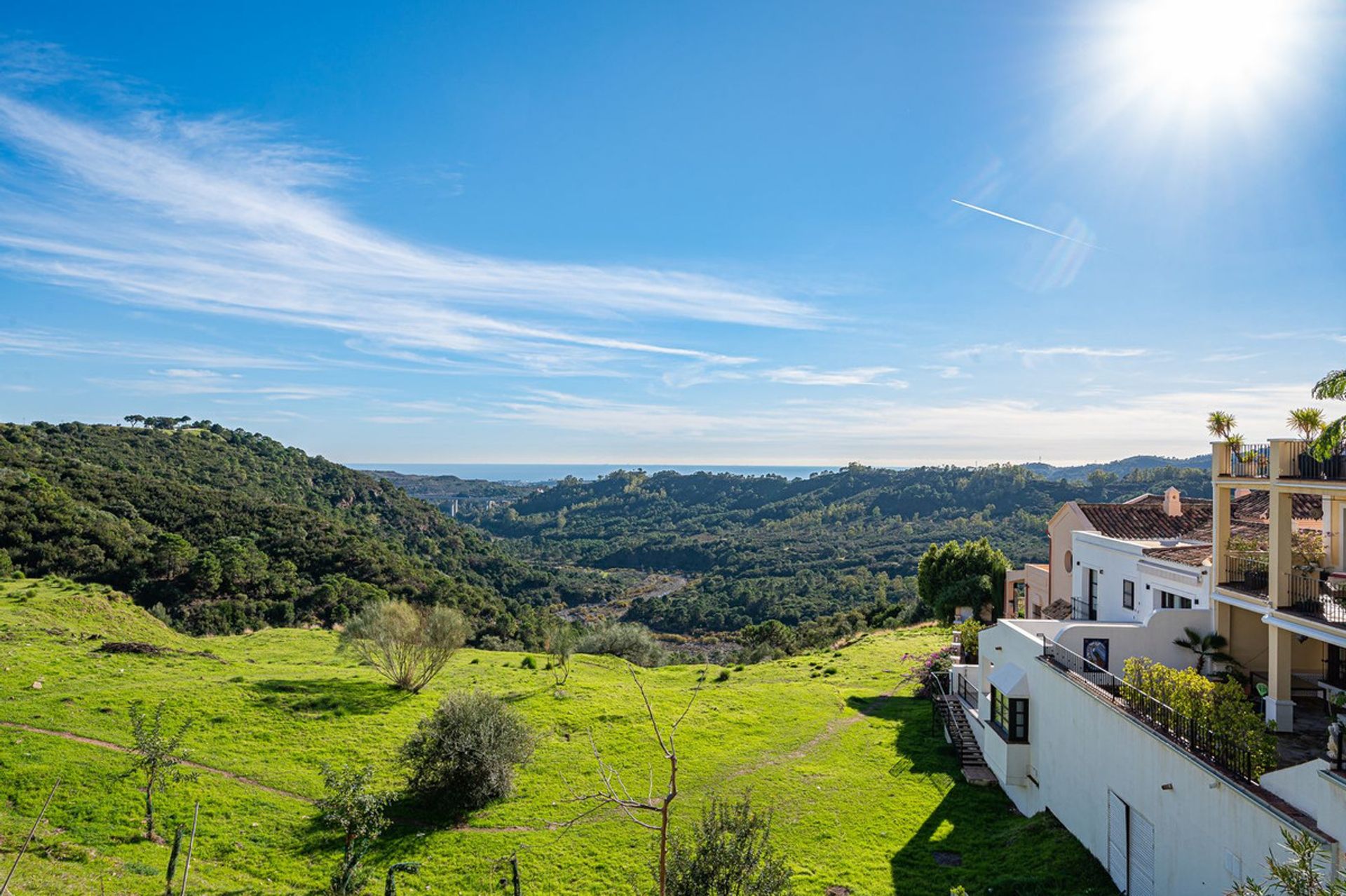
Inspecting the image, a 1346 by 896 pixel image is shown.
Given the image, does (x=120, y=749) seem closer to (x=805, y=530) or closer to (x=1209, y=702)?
(x=1209, y=702)

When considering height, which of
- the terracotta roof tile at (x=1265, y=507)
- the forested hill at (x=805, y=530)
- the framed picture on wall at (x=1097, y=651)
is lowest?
the forested hill at (x=805, y=530)

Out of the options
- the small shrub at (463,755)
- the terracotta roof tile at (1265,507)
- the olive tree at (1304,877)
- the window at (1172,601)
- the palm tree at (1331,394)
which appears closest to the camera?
the olive tree at (1304,877)

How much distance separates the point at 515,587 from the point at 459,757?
240 ft

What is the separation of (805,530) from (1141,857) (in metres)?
136

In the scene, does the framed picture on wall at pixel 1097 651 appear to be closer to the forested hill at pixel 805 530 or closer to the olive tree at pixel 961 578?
the olive tree at pixel 961 578

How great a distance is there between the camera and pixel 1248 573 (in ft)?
53.0

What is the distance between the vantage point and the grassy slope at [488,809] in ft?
50.2

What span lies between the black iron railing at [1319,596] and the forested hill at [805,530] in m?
68.2

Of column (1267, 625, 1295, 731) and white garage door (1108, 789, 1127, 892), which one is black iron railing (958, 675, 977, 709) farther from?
column (1267, 625, 1295, 731)

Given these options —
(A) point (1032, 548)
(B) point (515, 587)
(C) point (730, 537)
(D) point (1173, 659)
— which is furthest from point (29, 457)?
(C) point (730, 537)

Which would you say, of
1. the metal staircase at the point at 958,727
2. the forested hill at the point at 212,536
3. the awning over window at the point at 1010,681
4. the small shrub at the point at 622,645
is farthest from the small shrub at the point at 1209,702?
the forested hill at the point at 212,536

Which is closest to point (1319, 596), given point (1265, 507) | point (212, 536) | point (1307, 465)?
point (1307, 465)

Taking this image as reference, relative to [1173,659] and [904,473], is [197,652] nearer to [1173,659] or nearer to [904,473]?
[1173,659]

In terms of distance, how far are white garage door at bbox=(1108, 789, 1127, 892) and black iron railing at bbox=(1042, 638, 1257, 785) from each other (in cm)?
201
